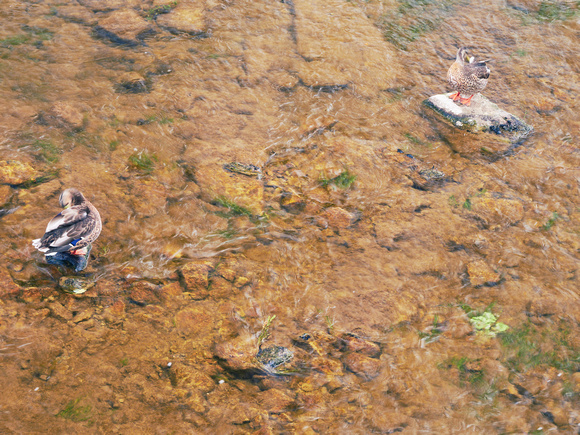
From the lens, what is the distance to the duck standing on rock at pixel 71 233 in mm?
4004

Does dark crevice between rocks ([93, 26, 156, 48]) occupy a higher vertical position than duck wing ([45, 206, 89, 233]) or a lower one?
higher

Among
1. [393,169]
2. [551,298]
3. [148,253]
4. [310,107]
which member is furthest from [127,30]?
[551,298]

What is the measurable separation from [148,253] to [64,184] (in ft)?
4.73

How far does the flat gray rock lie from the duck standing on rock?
5.67 metres

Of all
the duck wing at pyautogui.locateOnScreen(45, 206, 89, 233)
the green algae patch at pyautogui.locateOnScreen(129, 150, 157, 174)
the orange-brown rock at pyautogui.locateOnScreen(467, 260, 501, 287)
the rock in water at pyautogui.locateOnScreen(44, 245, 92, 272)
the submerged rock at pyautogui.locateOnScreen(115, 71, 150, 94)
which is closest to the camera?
the duck wing at pyautogui.locateOnScreen(45, 206, 89, 233)

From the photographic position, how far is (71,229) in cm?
400

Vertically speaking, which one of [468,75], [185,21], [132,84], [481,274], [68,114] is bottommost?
[481,274]

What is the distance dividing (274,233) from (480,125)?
4167 millimetres

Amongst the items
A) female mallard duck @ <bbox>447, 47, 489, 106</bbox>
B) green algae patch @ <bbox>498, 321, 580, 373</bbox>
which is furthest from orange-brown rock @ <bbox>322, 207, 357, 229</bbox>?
female mallard duck @ <bbox>447, 47, 489, 106</bbox>

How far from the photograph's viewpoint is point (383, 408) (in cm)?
368

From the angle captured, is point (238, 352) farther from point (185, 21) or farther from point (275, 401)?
point (185, 21)

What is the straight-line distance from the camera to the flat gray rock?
6645mm

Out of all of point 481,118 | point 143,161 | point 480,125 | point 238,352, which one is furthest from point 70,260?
point 481,118

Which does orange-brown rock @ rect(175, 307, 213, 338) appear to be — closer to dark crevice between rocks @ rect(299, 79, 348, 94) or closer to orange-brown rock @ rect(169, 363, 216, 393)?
orange-brown rock @ rect(169, 363, 216, 393)
